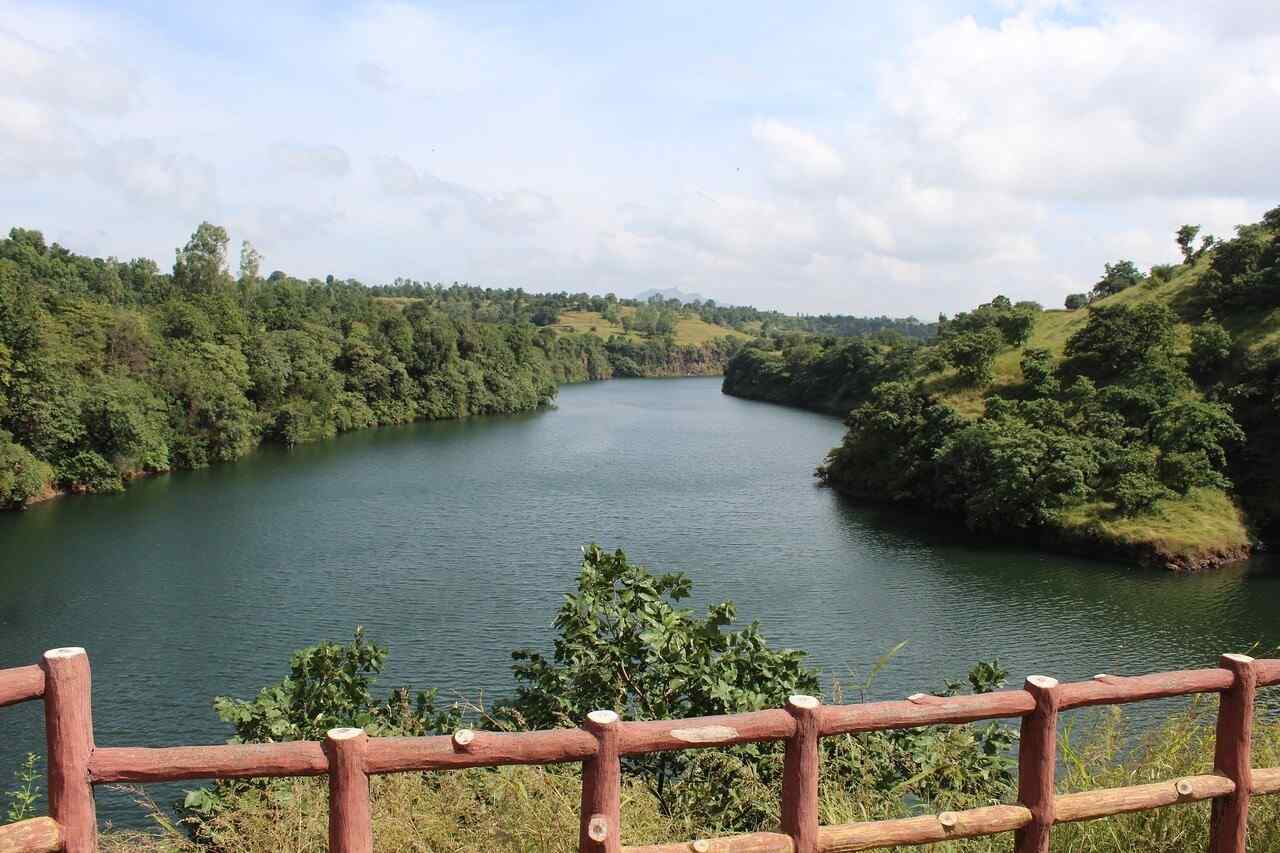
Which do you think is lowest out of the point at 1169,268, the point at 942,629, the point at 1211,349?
the point at 942,629

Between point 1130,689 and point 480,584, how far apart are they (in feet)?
89.2

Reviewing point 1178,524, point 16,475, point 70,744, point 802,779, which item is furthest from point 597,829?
point 16,475

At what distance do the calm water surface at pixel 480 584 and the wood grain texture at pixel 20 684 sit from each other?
14251 mm

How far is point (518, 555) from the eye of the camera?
34.6 meters

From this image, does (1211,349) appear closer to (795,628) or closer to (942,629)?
(942,629)

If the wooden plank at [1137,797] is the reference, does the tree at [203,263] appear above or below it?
above

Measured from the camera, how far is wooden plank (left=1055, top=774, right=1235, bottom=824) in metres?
4.95

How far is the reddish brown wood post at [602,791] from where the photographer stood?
4.26 meters

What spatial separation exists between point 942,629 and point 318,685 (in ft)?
72.5

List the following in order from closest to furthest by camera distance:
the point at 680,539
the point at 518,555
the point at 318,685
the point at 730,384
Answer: the point at 318,685 < the point at 518,555 < the point at 680,539 < the point at 730,384

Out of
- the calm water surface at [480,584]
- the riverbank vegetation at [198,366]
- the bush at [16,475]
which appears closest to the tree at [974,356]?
the calm water surface at [480,584]

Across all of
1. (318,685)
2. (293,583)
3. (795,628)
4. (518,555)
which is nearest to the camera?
(318,685)

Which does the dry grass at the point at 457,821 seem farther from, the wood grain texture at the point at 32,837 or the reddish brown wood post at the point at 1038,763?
the reddish brown wood post at the point at 1038,763

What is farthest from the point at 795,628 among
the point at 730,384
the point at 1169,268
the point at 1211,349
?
the point at 730,384
